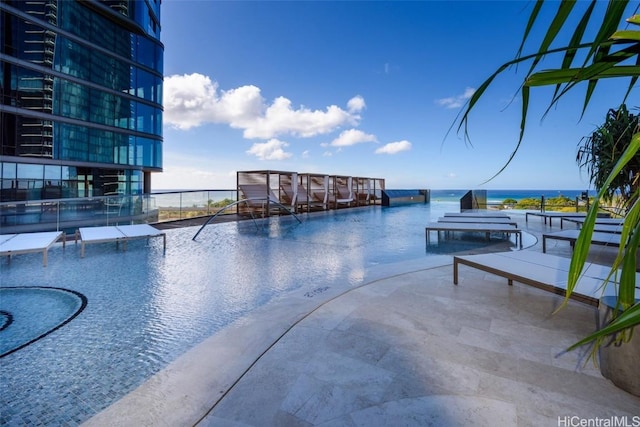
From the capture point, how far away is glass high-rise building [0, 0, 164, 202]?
12.3m

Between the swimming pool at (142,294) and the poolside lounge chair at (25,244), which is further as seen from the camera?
the poolside lounge chair at (25,244)

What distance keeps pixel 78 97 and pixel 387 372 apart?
19092 mm

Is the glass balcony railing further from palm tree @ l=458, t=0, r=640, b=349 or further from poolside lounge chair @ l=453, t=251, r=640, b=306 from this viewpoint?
palm tree @ l=458, t=0, r=640, b=349

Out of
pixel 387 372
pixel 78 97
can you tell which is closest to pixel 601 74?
pixel 387 372

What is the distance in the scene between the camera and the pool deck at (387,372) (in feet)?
4.27

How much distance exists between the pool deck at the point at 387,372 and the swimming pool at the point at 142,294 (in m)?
0.25

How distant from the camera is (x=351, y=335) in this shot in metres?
1.95

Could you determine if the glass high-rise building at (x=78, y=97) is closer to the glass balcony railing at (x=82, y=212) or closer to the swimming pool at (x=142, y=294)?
the glass balcony railing at (x=82, y=212)

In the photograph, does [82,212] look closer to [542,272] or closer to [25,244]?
[25,244]

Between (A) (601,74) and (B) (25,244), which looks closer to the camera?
(A) (601,74)

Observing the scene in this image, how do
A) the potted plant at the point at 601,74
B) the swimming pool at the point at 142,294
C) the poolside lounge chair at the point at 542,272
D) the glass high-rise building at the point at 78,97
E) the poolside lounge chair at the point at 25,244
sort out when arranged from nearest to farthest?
1. the potted plant at the point at 601,74
2. the swimming pool at the point at 142,294
3. the poolside lounge chair at the point at 542,272
4. the poolside lounge chair at the point at 25,244
5. the glass high-rise building at the point at 78,97

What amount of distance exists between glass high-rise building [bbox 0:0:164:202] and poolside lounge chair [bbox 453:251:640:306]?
1464cm

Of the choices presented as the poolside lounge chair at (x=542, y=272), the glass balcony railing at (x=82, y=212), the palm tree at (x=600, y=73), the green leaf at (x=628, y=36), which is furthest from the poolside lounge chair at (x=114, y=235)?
the green leaf at (x=628, y=36)

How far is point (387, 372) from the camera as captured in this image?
1.57 m
